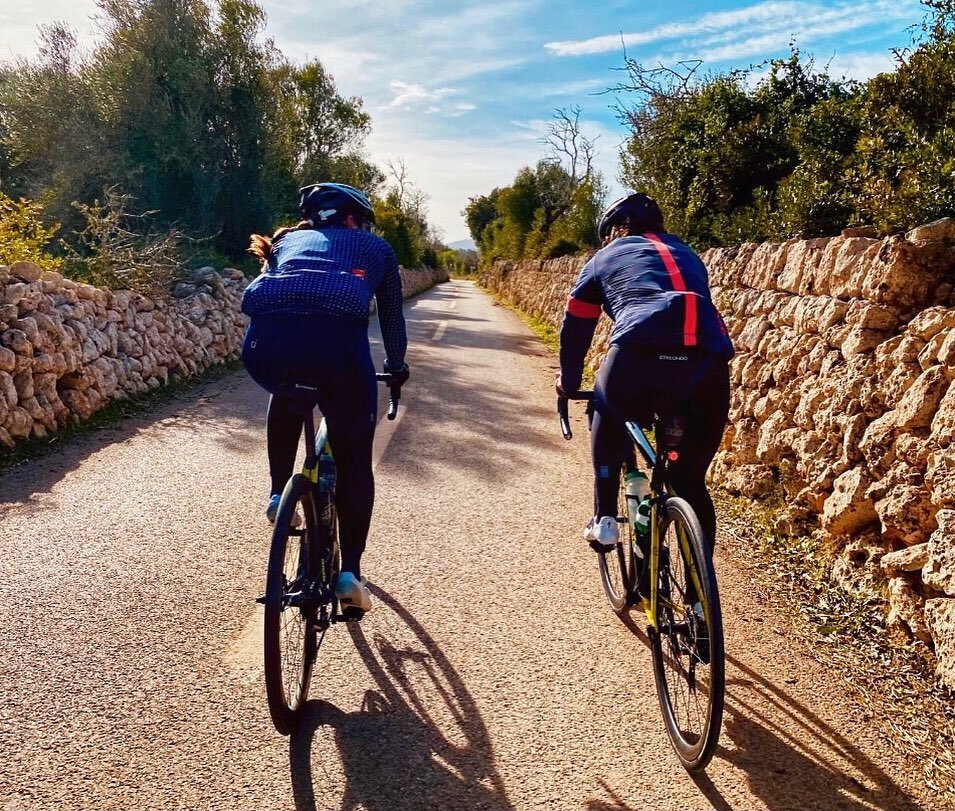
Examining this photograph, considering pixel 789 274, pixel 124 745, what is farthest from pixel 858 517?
pixel 124 745

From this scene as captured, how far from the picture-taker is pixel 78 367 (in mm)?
7367

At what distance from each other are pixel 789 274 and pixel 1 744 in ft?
18.7

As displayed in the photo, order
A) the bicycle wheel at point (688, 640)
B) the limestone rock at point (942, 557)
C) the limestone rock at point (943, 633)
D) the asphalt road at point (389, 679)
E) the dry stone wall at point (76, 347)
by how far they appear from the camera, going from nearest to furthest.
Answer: the bicycle wheel at point (688, 640)
the asphalt road at point (389, 679)
the limestone rock at point (943, 633)
the limestone rock at point (942, 557)
the dry stone wall at point (76, 347)

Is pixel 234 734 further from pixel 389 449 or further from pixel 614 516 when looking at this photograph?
pixel 389 449

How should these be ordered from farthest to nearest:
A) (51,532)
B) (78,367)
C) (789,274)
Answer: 1. (78,367)
2. (789,274)
3. (51,532)

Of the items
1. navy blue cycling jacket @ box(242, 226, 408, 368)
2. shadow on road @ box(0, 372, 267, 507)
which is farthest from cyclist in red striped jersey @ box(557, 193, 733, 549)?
shadow on road @ box(0, 372, 267, 507)

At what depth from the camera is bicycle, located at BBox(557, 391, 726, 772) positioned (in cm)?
244

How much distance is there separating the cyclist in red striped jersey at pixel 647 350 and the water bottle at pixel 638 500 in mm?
71

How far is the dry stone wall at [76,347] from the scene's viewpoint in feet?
21.5

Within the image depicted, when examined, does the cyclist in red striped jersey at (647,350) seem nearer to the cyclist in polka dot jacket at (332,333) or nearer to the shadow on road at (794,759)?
the shadow on road at (794,759)

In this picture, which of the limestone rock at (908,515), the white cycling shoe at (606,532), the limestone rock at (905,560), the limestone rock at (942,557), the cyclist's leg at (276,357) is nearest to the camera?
the cyclist's leg at (276,357)

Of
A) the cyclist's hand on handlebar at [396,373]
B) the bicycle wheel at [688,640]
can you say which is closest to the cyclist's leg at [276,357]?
the cyclist's hand on handlebar at [396,373]

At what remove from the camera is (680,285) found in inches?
117

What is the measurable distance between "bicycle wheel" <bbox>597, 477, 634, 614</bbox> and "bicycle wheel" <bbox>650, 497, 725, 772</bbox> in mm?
513
